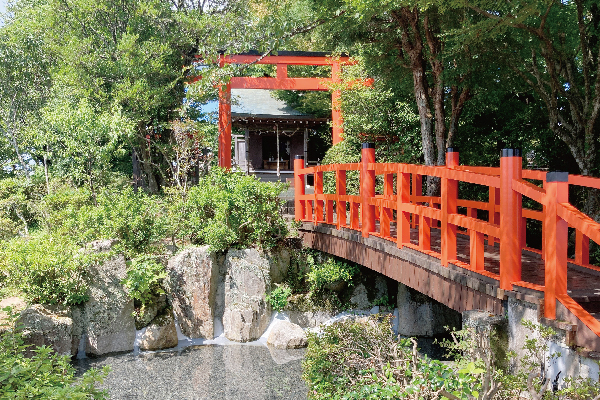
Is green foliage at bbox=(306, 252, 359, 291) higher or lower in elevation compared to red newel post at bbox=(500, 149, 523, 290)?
lower

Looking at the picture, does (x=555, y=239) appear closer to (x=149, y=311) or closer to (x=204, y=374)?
(x=204, y=374)

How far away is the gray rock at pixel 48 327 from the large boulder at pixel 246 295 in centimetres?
265

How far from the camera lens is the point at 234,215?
9266 millimetres

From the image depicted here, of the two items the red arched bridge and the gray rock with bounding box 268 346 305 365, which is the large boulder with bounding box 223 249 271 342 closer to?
the gray rock with bounding box 268 346 305 365

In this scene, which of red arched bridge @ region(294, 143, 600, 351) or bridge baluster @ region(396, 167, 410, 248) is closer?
red arched bridge @ region(294, 143, 600, 351)

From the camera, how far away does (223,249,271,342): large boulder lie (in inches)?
352

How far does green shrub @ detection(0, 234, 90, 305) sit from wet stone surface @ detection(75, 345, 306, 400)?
45.9 inches

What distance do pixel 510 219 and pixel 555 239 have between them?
2.03ft

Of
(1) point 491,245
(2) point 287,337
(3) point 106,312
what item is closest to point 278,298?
(2) point 287,337

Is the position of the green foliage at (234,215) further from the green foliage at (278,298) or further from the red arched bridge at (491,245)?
the red arched bridge at (491,245)

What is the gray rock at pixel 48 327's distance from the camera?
293 inches

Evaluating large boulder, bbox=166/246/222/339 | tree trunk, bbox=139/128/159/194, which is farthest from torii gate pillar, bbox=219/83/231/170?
large boulder, bbox=166/246/222/339

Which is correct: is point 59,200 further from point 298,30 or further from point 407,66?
point 407,66

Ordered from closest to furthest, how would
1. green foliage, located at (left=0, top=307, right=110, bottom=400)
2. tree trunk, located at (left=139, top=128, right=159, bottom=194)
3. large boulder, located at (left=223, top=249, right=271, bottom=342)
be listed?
green foliage, located at (left=0, top=307, right=110, bottom=400), large boulder, located at (left=223, top=249, right=271, bottom=342), tree trunk, located at (left=139, top=128, right=159, bottom=194)
